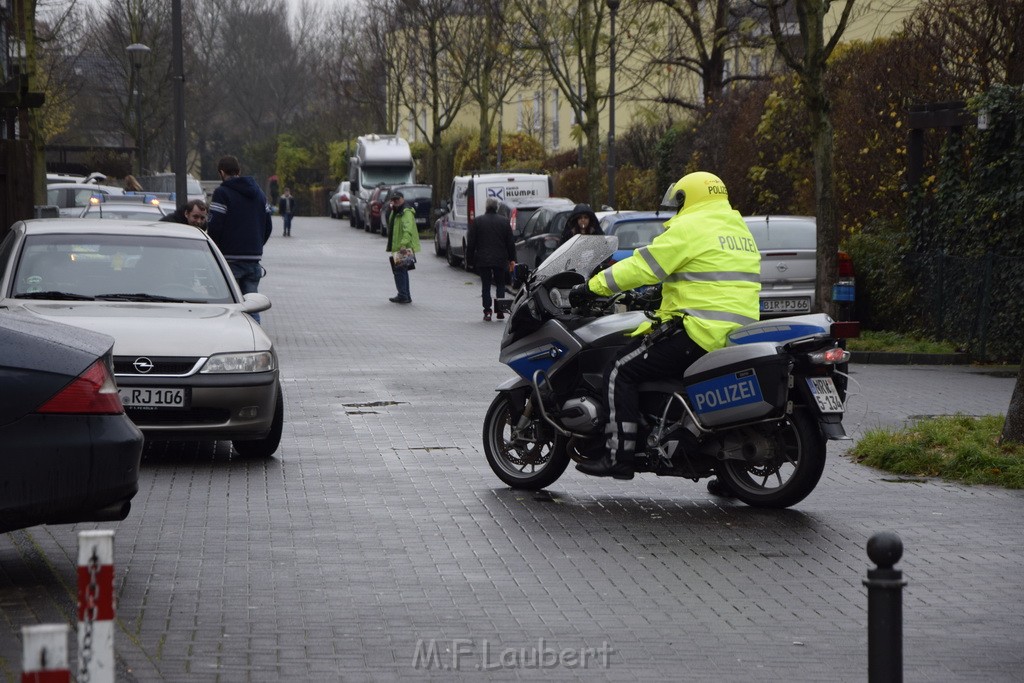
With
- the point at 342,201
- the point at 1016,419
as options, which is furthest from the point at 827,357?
the point at 342,201

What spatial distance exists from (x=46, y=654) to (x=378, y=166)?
54789 mm

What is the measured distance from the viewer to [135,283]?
10641 mm

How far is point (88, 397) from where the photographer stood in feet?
20.2

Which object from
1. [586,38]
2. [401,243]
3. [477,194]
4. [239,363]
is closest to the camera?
[239,363]

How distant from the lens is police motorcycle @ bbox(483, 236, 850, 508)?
8156mm

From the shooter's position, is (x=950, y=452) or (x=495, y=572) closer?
(x=495, y=572)

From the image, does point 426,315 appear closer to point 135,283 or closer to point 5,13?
point 5,13

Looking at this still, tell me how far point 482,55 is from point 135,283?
40934mm

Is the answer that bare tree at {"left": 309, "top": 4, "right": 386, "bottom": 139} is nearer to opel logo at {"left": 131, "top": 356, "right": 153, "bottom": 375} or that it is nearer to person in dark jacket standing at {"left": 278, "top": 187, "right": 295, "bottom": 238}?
person in dark jacket standing at {"left": 278, "top": 187, "right": 295, "bottom": 238}

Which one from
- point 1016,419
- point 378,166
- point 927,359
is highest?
point 378,166

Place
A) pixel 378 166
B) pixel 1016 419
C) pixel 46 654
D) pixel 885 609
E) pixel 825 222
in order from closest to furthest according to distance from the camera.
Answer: pixel 46 654
pixel 885 609
pixel 1016 419
pixel 825 222
pixel 378 166

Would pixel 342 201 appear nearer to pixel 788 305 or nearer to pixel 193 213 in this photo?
pixel 788 305

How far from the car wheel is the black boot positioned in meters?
2.45

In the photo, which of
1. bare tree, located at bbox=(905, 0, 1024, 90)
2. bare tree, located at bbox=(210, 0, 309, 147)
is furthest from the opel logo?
bare tree, located at bbox=(210, 0, 309, 147)
